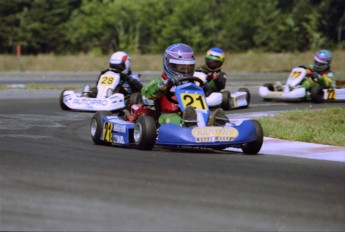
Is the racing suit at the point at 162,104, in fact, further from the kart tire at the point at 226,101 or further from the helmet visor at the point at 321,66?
the helmet visor at the point at 321,66

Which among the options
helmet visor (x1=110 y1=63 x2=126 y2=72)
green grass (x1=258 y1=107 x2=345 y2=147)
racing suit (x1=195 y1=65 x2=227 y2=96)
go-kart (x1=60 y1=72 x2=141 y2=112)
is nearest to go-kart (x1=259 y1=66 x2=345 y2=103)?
racing suit (x1=195 y1=65 x2=227 y2=96)

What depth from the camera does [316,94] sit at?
64.0 ft

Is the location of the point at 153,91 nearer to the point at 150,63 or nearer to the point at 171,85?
the point at 171,85

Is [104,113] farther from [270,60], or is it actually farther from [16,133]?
[270,60]

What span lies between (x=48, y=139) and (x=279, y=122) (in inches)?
165

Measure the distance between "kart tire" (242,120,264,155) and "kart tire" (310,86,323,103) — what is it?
989 cm

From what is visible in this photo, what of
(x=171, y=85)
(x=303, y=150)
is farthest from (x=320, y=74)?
(x=171, y=85)

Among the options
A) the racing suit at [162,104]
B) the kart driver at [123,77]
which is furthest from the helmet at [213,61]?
the racing suit at [162,104]

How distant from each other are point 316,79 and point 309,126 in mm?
7334

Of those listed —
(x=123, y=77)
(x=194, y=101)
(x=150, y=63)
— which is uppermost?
(x=194, y=101)

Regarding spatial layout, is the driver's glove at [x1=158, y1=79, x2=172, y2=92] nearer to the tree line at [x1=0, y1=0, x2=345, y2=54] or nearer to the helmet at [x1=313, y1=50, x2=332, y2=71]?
the helmet at [x1=313, y1=50, x2=332, y2=71]

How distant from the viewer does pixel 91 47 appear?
63094mm

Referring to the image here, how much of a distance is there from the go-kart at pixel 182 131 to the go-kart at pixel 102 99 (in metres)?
5.42

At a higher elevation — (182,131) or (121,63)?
(182,131)
